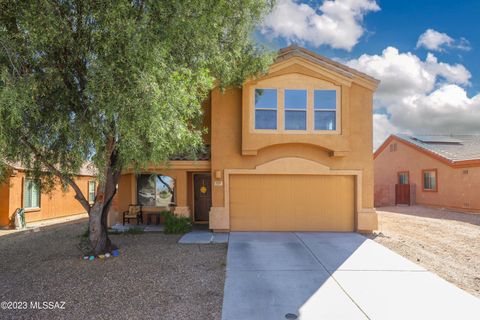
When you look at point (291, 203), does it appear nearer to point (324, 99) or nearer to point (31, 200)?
point (324, 99)

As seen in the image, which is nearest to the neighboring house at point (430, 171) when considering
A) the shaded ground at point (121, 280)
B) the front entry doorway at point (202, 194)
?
the front entry doorway at point (202, 194)

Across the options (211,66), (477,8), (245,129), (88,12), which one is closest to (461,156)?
(477,8)

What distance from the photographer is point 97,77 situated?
5.84m

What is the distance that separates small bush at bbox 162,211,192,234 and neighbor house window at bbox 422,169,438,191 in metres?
16.3

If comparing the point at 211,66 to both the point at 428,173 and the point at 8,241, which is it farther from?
the point at 428,173

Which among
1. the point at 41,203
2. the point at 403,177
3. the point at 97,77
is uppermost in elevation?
the point at 97,77

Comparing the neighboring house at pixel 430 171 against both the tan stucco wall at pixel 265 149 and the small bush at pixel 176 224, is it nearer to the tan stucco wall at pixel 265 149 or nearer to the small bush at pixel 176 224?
the tan stucco wall at pixel 265 149

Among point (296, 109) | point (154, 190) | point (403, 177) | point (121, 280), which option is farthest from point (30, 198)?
point (403, 177)

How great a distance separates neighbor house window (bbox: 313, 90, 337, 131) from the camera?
11.2m

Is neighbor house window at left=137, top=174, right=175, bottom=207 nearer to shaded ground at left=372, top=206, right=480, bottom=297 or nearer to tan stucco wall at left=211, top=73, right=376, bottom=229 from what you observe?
tan stucco wall at left=211, top=73, right=376, bottom=229

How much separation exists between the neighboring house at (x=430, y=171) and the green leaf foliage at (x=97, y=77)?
17.0 meters

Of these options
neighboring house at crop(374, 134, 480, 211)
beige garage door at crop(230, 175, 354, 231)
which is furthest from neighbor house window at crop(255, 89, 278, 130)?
neighboring house at crop(374, 134, 480, 211)

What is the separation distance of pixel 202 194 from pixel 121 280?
694 cm

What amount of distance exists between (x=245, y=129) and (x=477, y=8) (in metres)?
10.1
